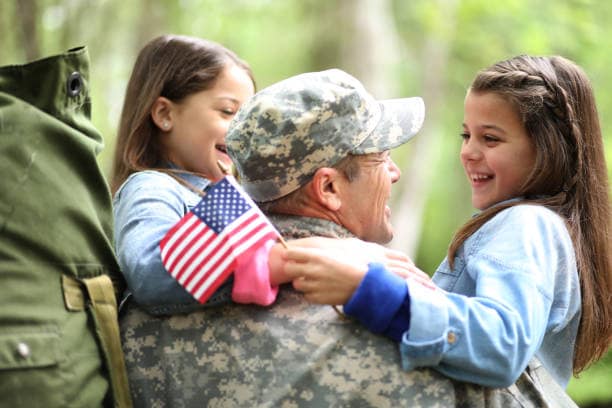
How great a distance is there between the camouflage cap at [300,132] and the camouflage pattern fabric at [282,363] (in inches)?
6.2

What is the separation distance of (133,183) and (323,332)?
1096 millimetres

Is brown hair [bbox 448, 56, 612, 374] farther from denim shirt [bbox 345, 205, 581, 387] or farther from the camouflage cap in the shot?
the camouflage cap

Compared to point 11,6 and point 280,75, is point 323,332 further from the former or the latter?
Answer: point 280,75

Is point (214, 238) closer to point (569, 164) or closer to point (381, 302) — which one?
point (381, 302)

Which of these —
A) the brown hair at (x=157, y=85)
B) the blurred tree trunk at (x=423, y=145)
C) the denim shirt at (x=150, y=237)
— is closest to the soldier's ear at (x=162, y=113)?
the brown hair at (x=157, y=85)

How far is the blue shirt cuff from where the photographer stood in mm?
2436

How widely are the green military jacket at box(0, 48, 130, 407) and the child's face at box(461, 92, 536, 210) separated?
1.36 metres

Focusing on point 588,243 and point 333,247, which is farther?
point 588,243

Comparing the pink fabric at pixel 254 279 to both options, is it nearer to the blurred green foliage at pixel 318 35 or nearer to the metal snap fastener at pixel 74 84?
the metal snap fastener at pixel 74 84

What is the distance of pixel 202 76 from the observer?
12.6 feet

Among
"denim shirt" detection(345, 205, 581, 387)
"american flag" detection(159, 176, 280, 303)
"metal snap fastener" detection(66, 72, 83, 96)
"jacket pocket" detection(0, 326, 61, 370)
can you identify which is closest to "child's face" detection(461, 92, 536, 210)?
"denim shirt" detection(345, 205, 581, 387)

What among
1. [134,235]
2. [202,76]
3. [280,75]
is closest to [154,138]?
[202,76]

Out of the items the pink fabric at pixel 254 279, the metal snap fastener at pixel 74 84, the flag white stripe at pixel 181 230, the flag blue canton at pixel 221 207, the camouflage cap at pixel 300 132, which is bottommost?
the pink fabric at pixel 254 279

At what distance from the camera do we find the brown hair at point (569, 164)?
3.01 metres
